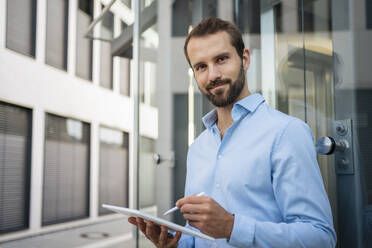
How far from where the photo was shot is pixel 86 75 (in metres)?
10.6

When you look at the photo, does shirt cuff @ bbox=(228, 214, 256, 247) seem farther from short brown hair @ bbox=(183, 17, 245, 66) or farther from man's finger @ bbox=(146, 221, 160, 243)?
short brown hair @ bbox=(183, 17, 245, 66)

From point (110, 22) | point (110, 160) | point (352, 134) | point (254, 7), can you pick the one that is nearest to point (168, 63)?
point (254, 7)

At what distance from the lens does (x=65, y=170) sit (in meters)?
9.70

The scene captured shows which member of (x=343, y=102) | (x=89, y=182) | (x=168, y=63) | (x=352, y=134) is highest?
(x=168, y=63)

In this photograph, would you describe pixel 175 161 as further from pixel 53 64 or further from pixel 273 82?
pixel 53 64

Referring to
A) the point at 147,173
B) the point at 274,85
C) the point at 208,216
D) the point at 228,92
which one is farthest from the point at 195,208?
the point at 147,173

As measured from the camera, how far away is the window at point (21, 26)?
7.79 m

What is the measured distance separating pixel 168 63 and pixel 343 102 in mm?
1692

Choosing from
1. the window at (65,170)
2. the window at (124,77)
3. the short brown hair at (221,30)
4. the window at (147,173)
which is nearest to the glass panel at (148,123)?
the window at (147,173)

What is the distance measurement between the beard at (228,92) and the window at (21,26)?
7.74m

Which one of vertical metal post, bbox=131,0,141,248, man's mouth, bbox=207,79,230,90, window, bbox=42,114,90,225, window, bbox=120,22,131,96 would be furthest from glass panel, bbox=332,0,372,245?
window, bbox=120,22,131,96

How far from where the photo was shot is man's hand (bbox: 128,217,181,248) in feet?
3.72

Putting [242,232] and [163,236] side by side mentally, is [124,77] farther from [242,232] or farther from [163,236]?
Answer: [242,232]

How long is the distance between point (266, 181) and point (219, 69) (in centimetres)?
41
